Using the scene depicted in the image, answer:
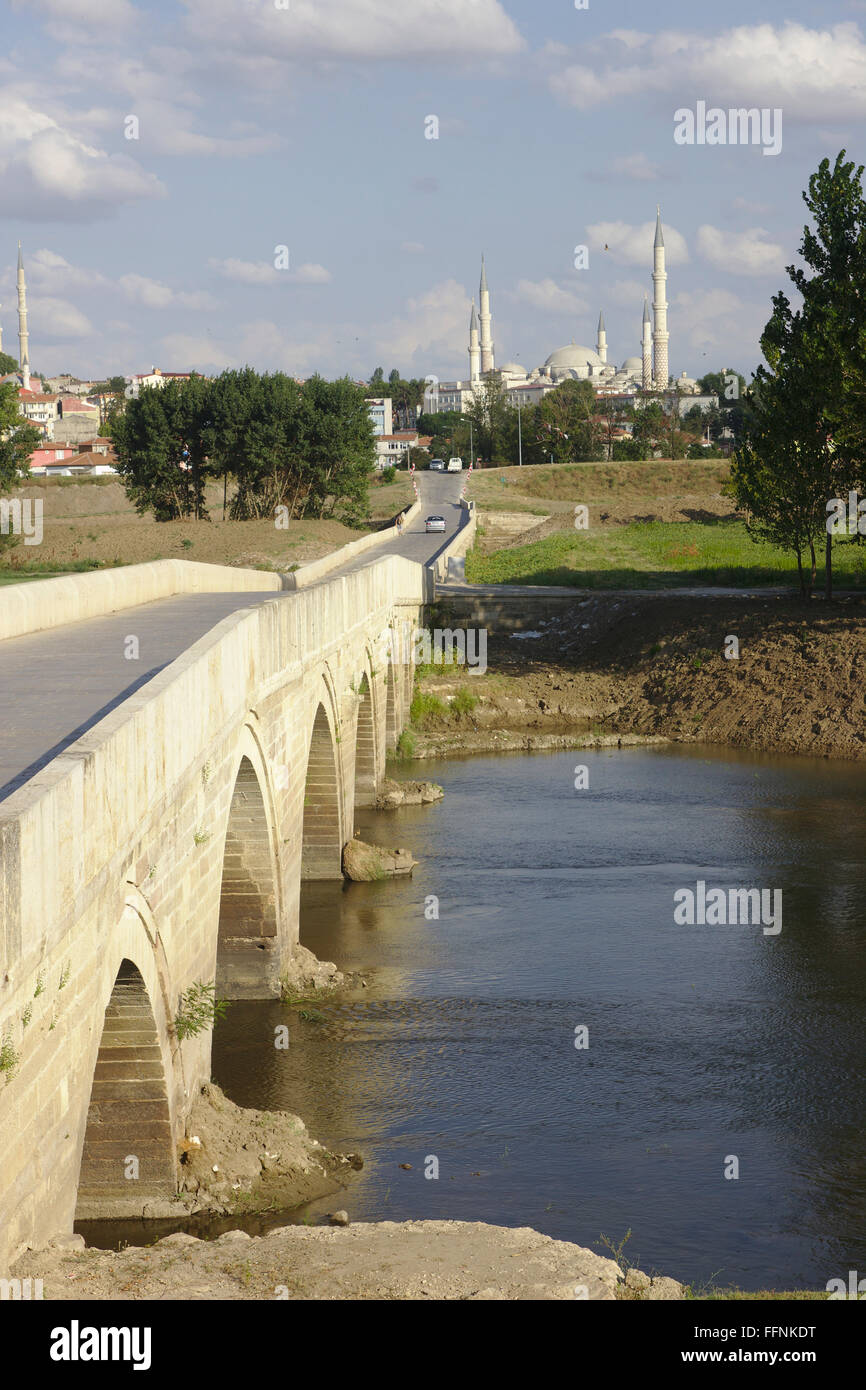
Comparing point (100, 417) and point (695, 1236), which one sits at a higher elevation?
point (100, 417)

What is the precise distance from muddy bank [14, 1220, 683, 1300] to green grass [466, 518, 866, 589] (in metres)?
38.3

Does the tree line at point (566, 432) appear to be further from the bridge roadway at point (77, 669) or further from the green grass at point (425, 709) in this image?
the bridge roadway at point (77, 669)

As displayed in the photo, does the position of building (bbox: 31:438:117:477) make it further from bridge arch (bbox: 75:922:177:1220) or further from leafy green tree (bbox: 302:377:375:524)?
bridge arch (bbox: 75:922:177:1220)

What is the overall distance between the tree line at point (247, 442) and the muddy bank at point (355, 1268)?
56732 mm

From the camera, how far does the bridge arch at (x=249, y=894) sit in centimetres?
1565

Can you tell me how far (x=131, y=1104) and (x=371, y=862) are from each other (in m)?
12.8

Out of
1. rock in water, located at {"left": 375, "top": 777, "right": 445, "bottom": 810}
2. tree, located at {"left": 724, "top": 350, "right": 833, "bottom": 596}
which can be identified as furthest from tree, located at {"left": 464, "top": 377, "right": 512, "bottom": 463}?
rock in water, located at {"left": 375, "top": 777, "right": 445, "bottom": 810}

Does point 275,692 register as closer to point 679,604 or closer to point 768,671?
point 768,671

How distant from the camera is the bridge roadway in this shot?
32.8ft

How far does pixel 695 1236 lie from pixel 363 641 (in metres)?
16.2

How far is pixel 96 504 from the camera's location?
96.8 m

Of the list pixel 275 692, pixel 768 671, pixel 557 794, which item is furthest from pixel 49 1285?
pixel 768 671

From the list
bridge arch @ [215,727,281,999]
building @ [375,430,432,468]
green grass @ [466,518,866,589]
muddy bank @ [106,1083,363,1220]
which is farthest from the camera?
building @ [375,430,432,468]

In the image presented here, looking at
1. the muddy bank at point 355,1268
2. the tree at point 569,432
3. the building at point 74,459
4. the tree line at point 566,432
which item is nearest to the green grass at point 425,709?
the muddy bank at point 355,1268
